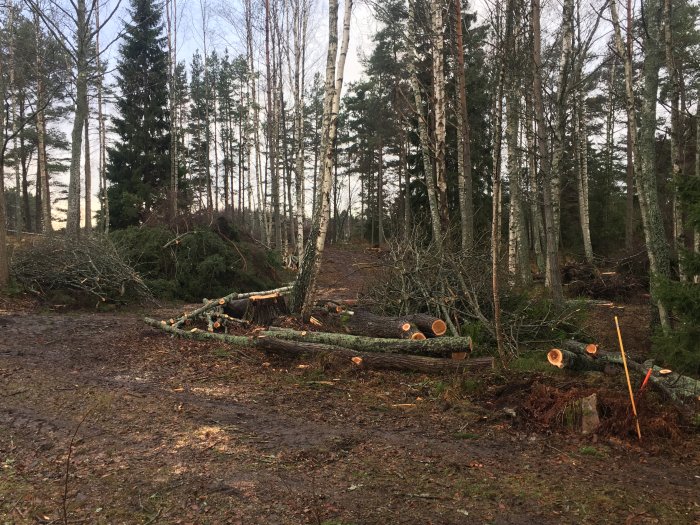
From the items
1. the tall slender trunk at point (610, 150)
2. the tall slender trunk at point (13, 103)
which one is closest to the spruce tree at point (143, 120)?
the tall slender trunk at point (13, 103)

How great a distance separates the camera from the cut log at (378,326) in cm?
738

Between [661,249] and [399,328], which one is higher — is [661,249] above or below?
above

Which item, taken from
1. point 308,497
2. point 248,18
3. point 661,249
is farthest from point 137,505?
point 248,18

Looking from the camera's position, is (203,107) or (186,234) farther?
(203,107)

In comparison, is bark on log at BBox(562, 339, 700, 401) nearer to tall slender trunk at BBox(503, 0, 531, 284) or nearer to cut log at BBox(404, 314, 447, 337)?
cut log at BBox(404, 314, 447, 337)

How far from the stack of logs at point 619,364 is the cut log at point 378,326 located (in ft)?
6.69

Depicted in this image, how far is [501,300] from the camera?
839cm

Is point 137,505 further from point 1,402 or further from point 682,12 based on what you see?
point 682,12

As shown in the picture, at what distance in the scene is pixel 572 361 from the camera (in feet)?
21.6

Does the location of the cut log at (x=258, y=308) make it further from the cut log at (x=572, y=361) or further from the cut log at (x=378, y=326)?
the cut log at (x=572, y=361)

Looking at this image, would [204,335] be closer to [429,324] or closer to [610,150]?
[429,324]

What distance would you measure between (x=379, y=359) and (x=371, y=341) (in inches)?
15.6

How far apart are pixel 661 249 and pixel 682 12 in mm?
12446

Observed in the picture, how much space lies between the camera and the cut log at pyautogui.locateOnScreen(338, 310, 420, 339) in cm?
738
